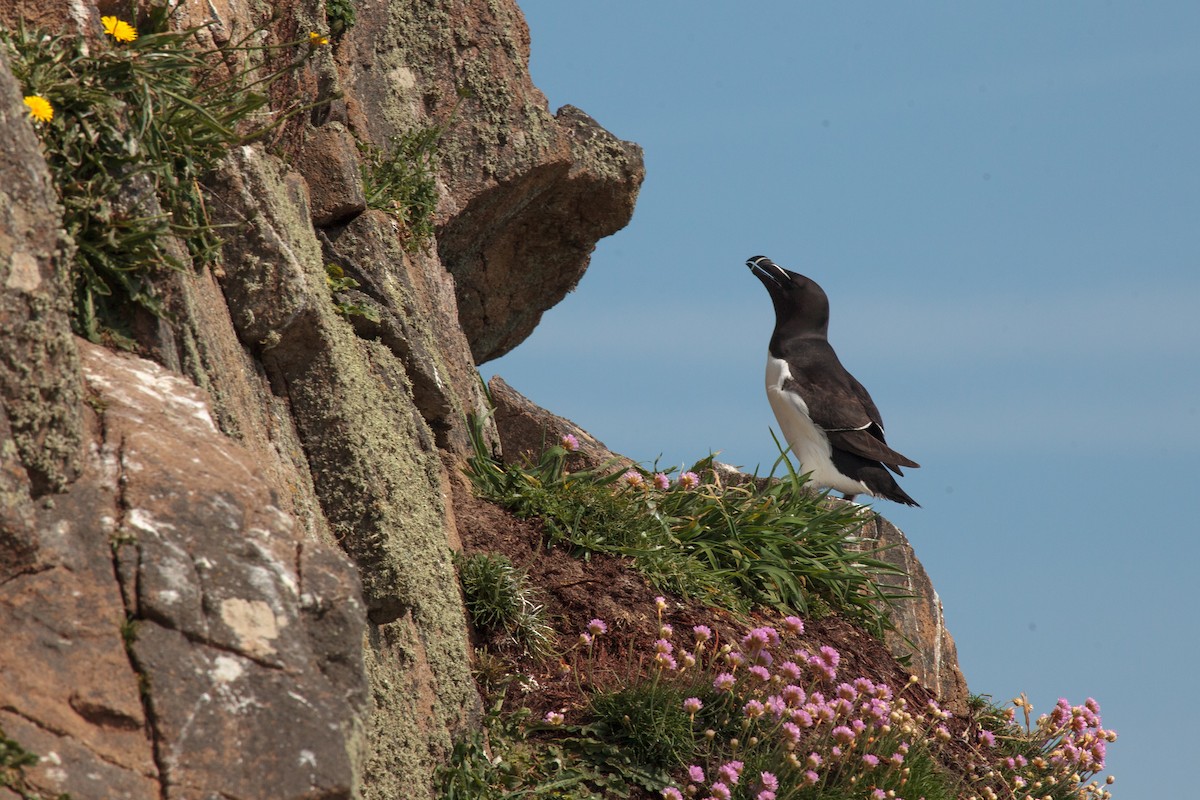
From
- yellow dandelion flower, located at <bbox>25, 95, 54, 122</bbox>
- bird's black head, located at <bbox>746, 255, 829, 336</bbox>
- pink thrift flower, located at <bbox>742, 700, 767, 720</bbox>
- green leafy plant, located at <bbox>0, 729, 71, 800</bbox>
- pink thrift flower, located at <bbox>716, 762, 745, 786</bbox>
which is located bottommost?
green leafy plant, located at <bbox>0, 729, 71, 800</bbox>

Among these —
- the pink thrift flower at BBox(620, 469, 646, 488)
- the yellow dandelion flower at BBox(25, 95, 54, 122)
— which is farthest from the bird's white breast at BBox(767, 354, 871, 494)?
the yellow dandelion flower at BBox(25, 95, 54, 122)

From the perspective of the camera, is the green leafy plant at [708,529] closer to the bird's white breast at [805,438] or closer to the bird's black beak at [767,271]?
the bird's white breast at [805,438]

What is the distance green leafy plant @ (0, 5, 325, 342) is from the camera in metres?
3.76

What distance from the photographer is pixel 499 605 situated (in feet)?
18.9

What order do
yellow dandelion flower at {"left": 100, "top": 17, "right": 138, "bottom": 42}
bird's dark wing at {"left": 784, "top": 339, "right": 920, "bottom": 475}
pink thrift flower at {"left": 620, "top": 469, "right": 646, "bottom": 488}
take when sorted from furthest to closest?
bird's dark wing at {"left": 784, "top": 339, "right": 920, "bottom": 475}
pink thrift flower at {"left": 620, "top": 469, "right": 646, "bottom": 488}
yellow dandelion flower at {"left": 100, "top": 17, "right": 138, "bottom": 42}

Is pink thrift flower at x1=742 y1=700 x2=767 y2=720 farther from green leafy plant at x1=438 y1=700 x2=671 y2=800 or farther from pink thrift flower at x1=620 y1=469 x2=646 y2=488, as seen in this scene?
pink thrift flower at x1=620 y1=469 x2=646 y2=488

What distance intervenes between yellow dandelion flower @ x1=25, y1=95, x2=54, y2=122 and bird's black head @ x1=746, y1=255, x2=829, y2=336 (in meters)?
7.16

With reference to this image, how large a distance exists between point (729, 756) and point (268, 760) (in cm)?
277

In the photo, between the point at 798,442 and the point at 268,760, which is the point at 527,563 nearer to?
the point at 268,760

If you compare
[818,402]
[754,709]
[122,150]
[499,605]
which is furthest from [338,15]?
[818,402]

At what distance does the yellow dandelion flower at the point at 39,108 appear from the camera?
361cm

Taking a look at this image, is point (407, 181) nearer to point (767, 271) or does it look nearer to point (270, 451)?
point (270, 451)

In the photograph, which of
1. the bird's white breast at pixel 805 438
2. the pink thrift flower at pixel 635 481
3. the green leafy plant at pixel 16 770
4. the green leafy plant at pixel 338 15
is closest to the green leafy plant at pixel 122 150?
the green leafy plant at pixel 16 770

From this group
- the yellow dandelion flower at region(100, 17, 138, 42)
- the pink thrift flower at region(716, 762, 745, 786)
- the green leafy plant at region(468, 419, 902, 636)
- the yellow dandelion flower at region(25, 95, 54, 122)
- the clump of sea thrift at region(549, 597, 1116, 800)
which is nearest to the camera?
the yellow dandelion flower at region(25, 95, 54, 122)
